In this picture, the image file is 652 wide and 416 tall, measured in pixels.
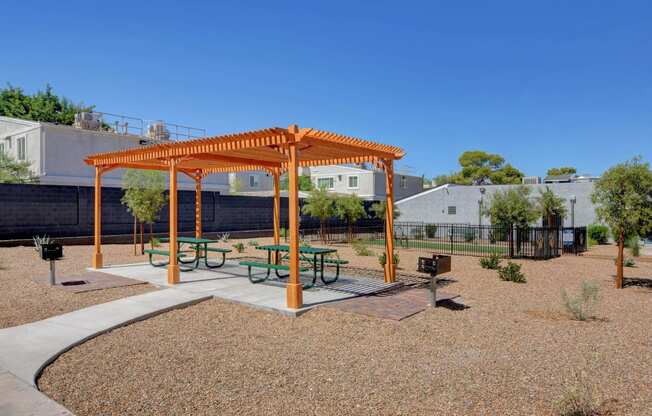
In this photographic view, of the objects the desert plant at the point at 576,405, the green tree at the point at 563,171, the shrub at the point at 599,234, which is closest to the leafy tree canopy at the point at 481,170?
the green tree at the point at 563,171

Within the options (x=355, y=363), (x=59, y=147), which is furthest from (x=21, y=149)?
(x=355, y=363)

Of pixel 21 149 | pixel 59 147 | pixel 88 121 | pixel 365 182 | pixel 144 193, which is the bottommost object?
pixel 144 193

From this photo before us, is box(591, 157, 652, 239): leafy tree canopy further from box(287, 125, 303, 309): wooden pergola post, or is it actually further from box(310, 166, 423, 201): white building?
box(310, 166, 423, 201): white building

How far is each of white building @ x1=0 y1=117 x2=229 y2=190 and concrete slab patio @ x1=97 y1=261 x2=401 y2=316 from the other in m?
15.0

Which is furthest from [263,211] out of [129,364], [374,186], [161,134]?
[129,364]

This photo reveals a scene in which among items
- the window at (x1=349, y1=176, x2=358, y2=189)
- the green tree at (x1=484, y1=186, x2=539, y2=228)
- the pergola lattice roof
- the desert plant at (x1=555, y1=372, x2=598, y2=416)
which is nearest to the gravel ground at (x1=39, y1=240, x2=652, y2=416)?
the desert plant at (x1=555, y1=372, x2=598, y2=416)

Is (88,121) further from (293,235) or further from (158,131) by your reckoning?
(293,235)

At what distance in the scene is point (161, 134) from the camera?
2975 centimetres

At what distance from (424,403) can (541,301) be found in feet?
19.4

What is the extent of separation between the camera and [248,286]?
Answer: 9.78 metres

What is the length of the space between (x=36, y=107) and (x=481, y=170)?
5702cm

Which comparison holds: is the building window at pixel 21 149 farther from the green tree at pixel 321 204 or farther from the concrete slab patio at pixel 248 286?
the concrete slab patio at pixel 248 286

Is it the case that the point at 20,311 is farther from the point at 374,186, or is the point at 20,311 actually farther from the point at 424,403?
the point at 374,186

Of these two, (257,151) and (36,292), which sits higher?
(257,151)
